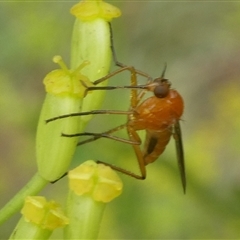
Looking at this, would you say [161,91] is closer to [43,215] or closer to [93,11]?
[93,11]

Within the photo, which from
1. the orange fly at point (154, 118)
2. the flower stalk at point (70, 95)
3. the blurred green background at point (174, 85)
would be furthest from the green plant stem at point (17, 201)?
the blurred green background at point (174, 85)

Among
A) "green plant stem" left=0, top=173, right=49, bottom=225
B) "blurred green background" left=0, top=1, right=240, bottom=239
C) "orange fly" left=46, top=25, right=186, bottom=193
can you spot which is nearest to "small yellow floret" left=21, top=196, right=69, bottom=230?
"green plant stem" left=0, top=173, right=49, bottom=225

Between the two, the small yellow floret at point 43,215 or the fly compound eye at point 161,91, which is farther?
the fly compound eye at point 161,91

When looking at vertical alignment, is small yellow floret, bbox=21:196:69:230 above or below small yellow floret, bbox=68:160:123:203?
below

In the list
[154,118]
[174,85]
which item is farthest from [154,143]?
[174,85]

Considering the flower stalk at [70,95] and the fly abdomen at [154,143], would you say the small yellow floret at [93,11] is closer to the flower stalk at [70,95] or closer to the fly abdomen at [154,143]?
the flower stalk at [70,95]

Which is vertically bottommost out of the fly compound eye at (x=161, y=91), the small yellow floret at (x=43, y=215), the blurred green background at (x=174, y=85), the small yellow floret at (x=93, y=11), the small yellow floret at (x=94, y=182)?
the blurred green background at (x=174, y=85)

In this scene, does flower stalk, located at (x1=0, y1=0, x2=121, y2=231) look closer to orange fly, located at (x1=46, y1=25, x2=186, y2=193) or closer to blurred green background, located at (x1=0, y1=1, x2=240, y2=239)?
orange fly, located at (x1=46, y1=25, x2=186, y2=193)
